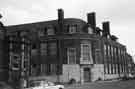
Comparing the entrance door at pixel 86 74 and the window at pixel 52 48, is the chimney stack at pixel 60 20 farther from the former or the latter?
the entrance door at pixel 86 74

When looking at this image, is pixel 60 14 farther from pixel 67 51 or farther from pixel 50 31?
pixel 67 51

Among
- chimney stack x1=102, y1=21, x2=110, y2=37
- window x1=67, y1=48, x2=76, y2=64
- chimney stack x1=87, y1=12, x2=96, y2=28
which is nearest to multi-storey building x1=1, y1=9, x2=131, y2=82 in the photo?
window x1=67, y1=48, x2=76, y2=64

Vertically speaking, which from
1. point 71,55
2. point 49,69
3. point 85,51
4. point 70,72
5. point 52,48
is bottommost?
point 70,72

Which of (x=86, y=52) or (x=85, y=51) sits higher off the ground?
(x=85, y=51)

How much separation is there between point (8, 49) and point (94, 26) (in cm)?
2084

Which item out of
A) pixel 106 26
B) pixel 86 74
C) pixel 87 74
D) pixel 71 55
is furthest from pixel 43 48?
pixel 106 26

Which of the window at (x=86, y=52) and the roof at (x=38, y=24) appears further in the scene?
the roof at (x=38, y=24)

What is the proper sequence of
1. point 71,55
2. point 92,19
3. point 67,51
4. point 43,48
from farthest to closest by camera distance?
1. point 92,19
2. point 43,48
3. point 67,51
4. point 71,55

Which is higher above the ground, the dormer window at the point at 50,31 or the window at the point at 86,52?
the dormer window at the point at 50,31

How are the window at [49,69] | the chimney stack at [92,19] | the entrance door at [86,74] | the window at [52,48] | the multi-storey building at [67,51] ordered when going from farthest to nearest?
the chimney stack at [92,19] < the window at [52,48] < the window at [49,69] < the entrance door at [86,74] < the multi-storey building at [67,51]

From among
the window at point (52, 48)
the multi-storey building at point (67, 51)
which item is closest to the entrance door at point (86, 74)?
the multi-storey building at point (67, 51)

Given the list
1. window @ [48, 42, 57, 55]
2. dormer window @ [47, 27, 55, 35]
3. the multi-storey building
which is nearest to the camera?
the multi-storey building

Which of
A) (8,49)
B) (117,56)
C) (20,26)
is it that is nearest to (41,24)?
(20,26)

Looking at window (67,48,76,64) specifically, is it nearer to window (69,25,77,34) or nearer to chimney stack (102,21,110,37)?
window (69,25,77,34)
